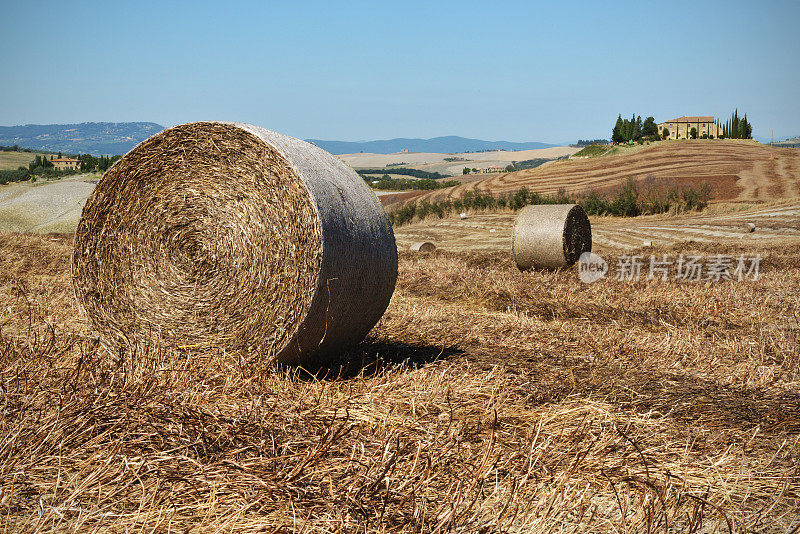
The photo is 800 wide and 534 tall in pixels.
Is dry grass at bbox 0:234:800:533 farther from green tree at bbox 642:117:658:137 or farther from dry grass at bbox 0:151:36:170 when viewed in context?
dry grass at bbox 0:151:36:170

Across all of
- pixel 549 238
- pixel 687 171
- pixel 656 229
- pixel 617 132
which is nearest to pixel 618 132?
pixel 617 132

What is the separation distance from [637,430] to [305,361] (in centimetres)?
235

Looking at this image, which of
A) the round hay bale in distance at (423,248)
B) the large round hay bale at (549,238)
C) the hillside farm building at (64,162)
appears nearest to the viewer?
the large round hay bale at (549,238)

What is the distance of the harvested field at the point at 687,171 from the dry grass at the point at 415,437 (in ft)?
88.6

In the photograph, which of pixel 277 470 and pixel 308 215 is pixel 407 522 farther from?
pixel 308 215

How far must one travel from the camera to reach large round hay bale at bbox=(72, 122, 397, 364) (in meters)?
4.51

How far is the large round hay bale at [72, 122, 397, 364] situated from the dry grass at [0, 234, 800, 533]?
10.2 inches

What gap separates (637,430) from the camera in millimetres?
3773

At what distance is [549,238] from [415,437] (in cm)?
891

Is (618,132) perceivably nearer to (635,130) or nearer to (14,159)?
(635,130)

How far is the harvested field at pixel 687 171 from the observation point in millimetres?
31366

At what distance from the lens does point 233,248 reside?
15.5ft

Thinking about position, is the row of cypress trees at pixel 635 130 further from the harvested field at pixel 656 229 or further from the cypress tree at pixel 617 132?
the harvested field at pixel 656 229

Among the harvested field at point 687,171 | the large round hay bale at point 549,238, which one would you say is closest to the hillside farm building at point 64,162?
the harvested field at point 687,171
